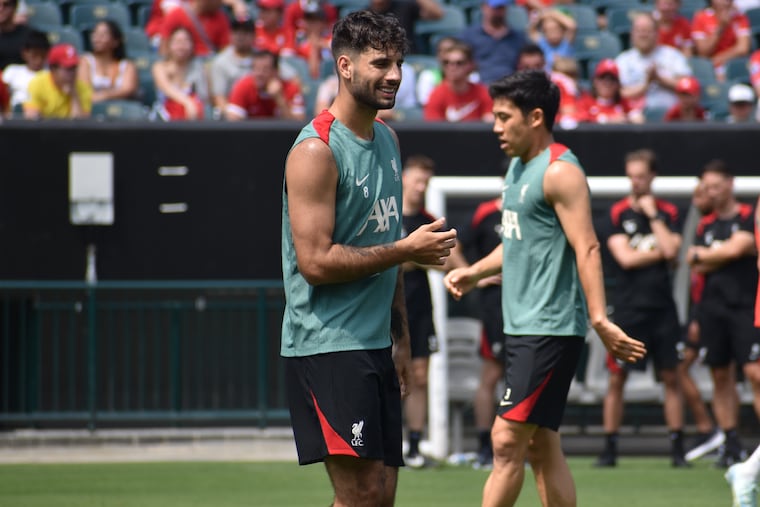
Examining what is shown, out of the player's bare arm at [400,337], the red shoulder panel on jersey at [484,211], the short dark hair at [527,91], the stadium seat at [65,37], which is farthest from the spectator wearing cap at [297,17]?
the player's bare arm at [400,337]

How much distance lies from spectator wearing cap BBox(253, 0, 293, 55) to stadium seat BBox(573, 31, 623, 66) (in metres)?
3.43

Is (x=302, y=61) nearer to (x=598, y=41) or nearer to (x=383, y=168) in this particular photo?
(x=598, y=41)

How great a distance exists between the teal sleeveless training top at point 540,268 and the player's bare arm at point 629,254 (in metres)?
4.62

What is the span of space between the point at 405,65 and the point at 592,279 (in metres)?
8.18

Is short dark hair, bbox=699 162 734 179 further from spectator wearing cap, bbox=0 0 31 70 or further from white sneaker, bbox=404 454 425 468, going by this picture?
spectator wearing cap, bbox=0 0 31 70

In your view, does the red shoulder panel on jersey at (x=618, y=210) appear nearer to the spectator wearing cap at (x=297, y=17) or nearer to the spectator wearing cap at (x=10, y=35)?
the spectator wearing cap at (x=297, y=17)

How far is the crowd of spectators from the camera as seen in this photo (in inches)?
495

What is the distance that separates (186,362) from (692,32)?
796 centimetres

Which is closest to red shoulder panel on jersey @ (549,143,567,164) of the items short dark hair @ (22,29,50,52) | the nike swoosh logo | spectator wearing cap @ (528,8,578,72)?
the nike swoosh logo

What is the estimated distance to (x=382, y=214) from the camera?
476 centimetres

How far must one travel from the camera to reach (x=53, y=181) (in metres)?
11.8

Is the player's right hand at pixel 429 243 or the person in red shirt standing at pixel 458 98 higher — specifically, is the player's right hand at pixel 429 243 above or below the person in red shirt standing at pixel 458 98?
below

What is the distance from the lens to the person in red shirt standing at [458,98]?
493 inches

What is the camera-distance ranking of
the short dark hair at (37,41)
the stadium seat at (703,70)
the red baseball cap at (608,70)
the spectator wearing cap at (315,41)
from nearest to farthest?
the short dark hair at (37,41), the red baseball cap at (608,70), the spectator wearing cap at (315,41), the stadium seat at (703,70)
